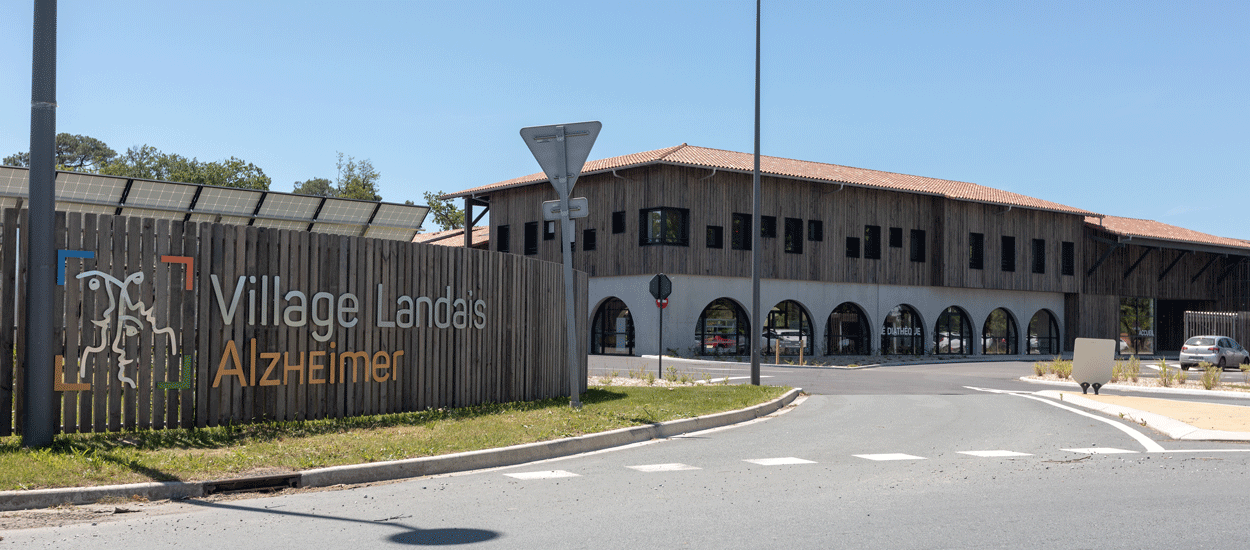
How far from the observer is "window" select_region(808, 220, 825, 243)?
4262 cm

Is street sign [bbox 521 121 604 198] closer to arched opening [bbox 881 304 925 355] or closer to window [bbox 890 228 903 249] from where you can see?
arched opening [bbox 881 304 925 355]

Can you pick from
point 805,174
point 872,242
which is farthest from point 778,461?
point 872,242

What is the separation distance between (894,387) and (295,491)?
17.6 meters

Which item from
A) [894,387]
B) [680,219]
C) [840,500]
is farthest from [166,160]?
[840,500]

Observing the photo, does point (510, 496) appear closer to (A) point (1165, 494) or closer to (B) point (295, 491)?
(B) point (295, 491)

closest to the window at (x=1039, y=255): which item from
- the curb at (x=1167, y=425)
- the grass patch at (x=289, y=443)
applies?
the curb at (x=1167, y=425)

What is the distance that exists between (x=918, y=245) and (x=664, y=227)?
45.9 feet

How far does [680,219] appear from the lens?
39344mm

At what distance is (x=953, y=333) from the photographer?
48.5m

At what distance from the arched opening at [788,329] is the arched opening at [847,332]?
1286mm

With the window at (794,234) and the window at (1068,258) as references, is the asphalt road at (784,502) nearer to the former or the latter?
the window at (794,234)

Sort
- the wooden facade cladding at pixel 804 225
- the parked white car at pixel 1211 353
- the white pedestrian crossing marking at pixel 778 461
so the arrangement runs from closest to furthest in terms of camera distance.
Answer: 1. the white pedestrian crossing marking at pixel 778 461
2. the parked white car at pixel 1211 353
3. the wooden facade cladding at pixel 804 225

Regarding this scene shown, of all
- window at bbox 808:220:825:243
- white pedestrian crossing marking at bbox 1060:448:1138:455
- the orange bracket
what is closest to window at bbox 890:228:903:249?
window at bbox 808:220:825:243

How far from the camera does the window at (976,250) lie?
157 ft
